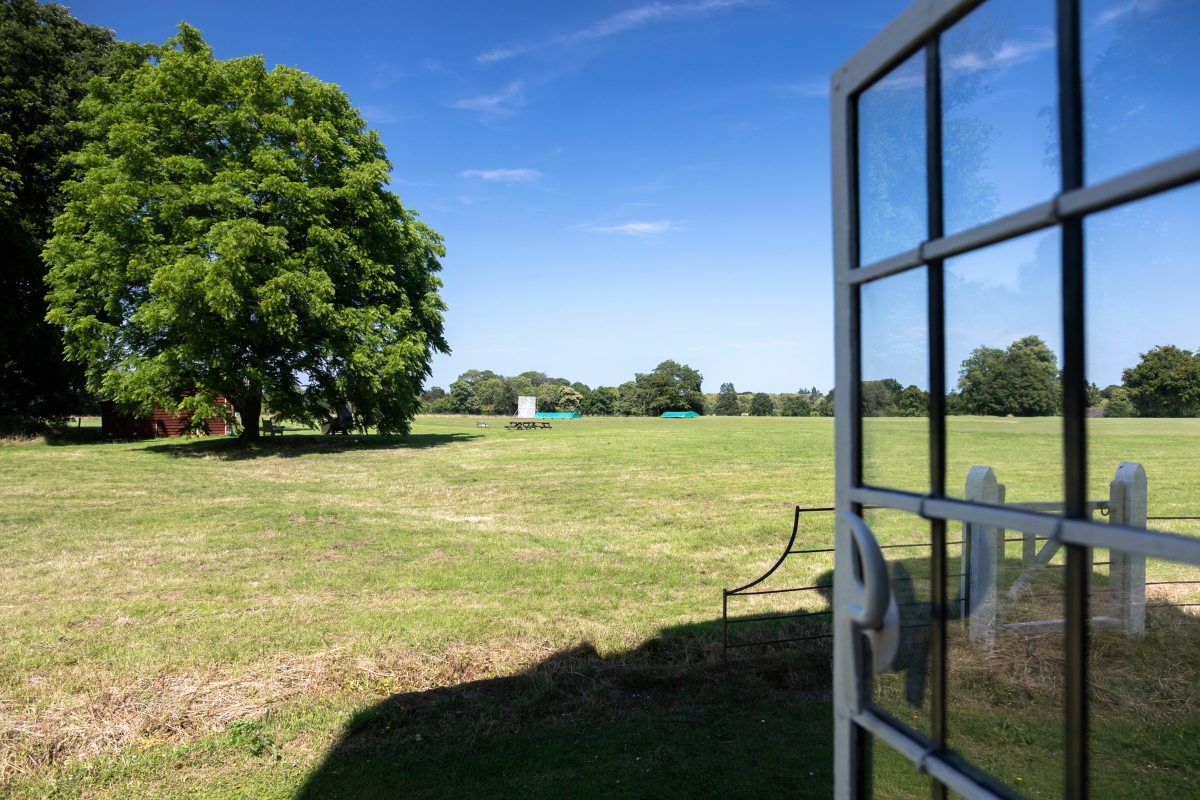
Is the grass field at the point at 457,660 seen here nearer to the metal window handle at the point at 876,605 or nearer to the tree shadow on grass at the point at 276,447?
the metal window handle at the point at 876,605

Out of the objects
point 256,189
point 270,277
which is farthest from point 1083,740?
point 256,189

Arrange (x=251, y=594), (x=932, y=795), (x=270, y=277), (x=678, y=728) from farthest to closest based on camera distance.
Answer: (x=270, y=277)
(x=251, y=594)
(x=678, y=728)
(x=932, y=795)

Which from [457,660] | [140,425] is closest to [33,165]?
[140,425]

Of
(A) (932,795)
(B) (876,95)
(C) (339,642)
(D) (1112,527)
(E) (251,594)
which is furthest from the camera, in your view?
(E) (251,594)

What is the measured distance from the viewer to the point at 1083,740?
37.0 inches

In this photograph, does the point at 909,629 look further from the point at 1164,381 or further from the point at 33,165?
the point at 33,165

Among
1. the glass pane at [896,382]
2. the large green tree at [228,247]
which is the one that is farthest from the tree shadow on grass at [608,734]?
the large green tree at [228,247]

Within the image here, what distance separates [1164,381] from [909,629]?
26.3 inches

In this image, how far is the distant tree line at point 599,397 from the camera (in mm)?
116562

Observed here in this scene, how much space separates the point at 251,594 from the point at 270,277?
1598 cm

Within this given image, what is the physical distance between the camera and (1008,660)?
226cm

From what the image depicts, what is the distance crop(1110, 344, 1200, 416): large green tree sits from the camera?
1.24 meters

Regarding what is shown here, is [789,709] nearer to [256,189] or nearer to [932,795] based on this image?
[932,795]

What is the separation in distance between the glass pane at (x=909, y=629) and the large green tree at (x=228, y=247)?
68.3 ft
